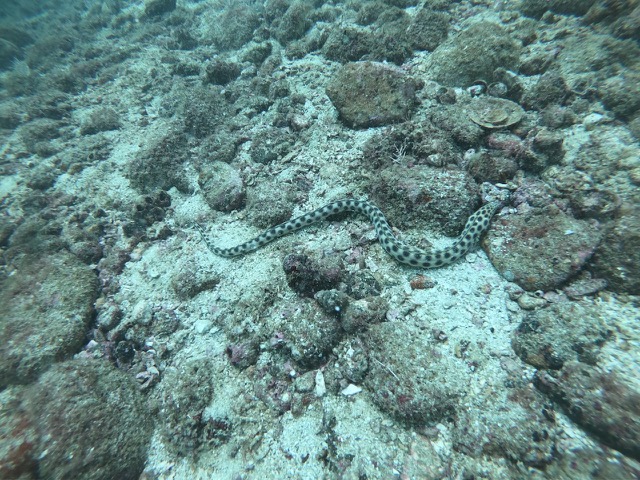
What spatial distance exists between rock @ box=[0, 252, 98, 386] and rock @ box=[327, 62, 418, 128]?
6877 millimetres

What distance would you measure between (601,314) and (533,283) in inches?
30.1

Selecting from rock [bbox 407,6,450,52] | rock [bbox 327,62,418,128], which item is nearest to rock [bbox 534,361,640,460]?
rock [bbox 327,62,418,128]

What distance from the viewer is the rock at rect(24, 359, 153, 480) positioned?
3441 mm

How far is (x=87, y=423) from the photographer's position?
3697mm

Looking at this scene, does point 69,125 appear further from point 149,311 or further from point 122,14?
point 122,14

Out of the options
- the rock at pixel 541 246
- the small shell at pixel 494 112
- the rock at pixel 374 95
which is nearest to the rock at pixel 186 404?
the rock at pixel 541 246

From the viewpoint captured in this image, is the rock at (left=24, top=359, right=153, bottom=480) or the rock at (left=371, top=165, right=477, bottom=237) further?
the rock at (left=371, top=165, right=477, bottom=237)

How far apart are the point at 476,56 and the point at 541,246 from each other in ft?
17.4

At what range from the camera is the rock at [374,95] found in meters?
6.56

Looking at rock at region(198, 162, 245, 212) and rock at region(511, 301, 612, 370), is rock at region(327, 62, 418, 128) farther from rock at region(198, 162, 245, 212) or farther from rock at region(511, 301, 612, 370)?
rock at region(511, 301, 612, 370)

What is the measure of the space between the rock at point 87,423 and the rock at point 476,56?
9.28m

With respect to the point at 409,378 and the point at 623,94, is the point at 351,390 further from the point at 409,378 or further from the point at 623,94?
the point at 623,94

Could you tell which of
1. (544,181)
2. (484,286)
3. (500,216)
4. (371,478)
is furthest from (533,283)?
(371,478)

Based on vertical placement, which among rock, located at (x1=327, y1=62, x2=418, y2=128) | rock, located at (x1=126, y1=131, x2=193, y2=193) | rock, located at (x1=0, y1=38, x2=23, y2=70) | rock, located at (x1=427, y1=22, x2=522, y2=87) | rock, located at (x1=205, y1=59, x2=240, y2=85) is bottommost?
rock, located at (x1=126, y1=131, x2=193, y2=193)
